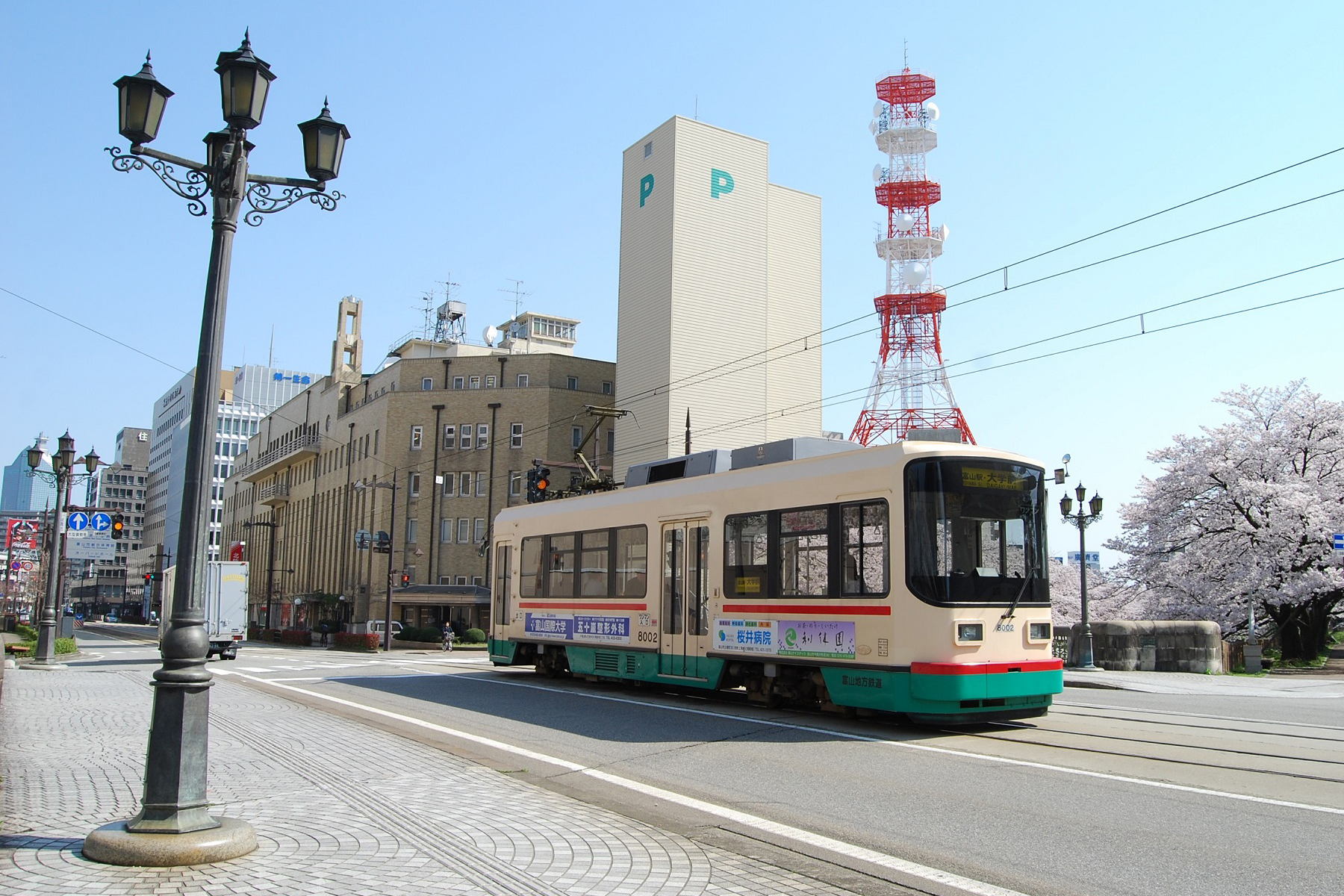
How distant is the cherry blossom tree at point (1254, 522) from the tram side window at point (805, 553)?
2557cm

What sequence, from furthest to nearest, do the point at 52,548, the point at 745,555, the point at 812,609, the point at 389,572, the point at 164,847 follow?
1. the point at 389,572
2. the point at 52,548
3. the point at 745,555
4. the point at 812,609
5. the point at 164,847

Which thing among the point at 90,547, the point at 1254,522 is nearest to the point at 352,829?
the point at 1254,522

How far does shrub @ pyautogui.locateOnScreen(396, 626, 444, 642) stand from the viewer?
5072cm

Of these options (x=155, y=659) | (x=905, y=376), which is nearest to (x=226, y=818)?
(x=155, y=659)

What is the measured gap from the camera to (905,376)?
58844mm

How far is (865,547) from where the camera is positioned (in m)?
12.1

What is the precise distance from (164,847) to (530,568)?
1371cm

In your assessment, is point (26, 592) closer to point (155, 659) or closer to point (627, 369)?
point (627, 369)

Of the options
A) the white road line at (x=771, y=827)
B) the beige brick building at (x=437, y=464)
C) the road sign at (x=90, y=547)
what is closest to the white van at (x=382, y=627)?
the beige brick building at (x=437, y=464)

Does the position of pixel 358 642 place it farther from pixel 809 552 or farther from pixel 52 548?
pixel 809 552

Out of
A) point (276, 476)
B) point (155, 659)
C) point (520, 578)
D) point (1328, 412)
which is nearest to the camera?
point (520, 578)

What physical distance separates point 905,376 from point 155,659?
135 feet

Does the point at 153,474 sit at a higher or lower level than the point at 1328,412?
higher

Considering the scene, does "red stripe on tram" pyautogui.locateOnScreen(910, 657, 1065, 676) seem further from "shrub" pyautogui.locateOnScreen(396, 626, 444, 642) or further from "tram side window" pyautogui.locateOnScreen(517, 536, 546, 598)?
"shrub" pyautogui.locateOnScreen(396, 626, 444, 642)
